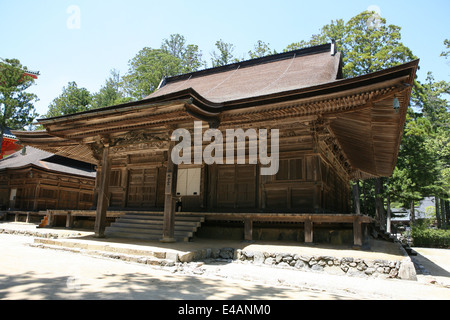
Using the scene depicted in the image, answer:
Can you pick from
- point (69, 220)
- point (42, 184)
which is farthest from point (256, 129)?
point (42, 184)

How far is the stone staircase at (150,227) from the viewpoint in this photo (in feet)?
31.6

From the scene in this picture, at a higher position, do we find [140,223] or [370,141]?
[370,141]

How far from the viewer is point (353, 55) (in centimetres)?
2531

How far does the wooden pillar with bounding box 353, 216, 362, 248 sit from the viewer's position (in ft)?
25.7

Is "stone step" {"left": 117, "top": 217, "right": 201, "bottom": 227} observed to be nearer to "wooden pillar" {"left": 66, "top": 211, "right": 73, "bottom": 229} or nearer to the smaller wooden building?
"wooden pillar" {"left": 66, "top": 211, "right": 73, "bottom": 229}

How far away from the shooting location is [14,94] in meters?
22.5

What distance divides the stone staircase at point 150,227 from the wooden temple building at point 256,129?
0.17 metres

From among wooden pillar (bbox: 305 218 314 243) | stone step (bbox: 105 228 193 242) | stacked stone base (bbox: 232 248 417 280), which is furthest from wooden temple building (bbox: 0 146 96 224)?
wooden pillar (bbox: 305 218 314 243)

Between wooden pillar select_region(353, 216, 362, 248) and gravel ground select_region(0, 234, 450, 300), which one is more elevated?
wooden pillar select_region(353, 216, 362, 248)

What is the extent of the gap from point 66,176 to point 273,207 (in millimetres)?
19403

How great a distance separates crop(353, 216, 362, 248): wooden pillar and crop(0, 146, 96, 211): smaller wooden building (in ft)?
68.3
